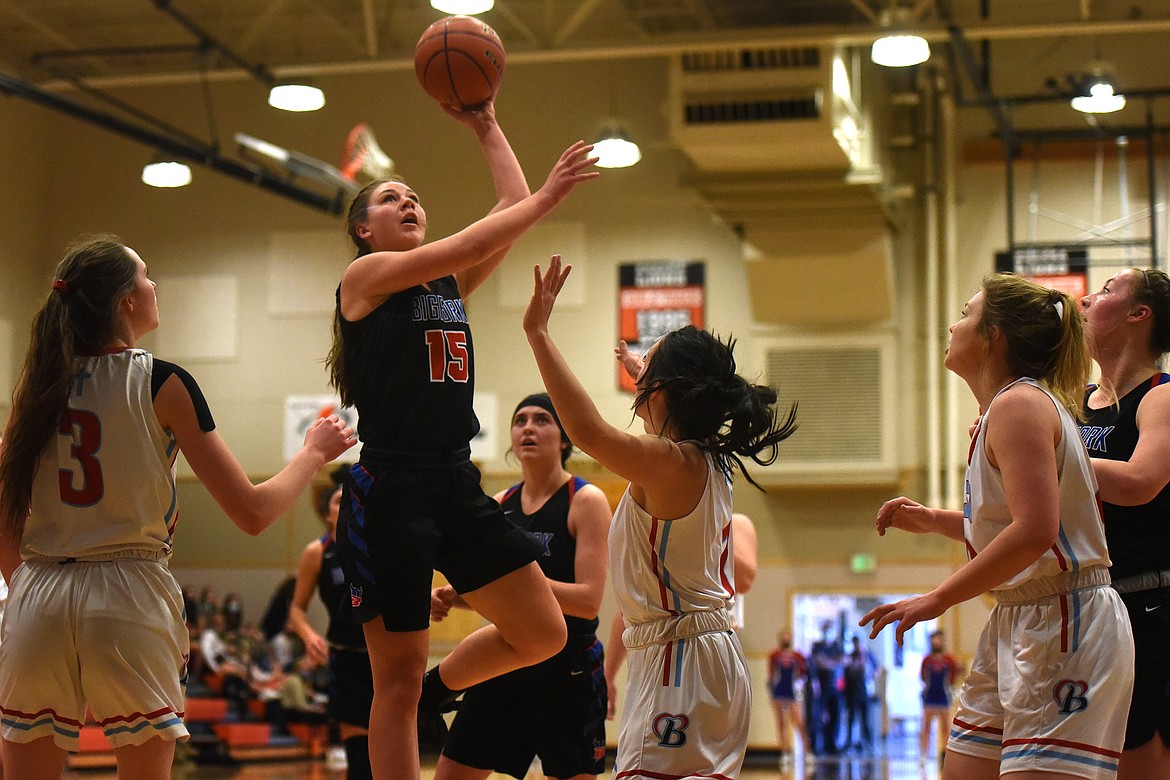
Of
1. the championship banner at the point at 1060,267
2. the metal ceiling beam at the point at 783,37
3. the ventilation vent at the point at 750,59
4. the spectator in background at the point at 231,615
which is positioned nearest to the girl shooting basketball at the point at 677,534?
the metal ceiling beam at the point at 783,37

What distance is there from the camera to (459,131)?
14719 mm

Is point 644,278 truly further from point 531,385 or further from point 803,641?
point 803,641

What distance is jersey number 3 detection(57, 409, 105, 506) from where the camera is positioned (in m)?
2.96

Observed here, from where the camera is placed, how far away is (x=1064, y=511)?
2.95 m

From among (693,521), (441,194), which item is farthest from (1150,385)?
(441,194)

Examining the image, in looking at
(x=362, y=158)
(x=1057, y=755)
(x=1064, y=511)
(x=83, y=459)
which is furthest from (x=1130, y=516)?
(x=362, y=158)

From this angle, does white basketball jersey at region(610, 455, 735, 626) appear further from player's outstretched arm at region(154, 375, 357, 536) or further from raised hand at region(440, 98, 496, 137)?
raised hand at region(440, 98, 496, 137)

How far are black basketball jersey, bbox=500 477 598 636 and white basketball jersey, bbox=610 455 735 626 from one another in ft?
4.36

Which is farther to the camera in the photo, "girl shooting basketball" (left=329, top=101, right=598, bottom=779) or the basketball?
the basketball

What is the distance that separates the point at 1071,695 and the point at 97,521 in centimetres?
217

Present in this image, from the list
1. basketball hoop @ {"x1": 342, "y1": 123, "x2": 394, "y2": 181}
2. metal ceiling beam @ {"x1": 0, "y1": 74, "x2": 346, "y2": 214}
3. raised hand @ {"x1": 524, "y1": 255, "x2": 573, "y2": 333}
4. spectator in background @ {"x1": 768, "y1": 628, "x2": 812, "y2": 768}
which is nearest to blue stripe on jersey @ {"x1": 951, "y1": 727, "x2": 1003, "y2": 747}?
raised hand @ {"x1": 524, "y1": 255, "x2": 573, "y2": 333}

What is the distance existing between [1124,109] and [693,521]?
38.7ft

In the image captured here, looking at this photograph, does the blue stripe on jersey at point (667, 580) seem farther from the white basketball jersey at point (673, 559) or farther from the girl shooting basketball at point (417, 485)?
the girl shooting basketball at point (417, 485)

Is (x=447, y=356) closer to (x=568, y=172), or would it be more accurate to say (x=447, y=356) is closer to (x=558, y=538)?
(x=568, y=172)
